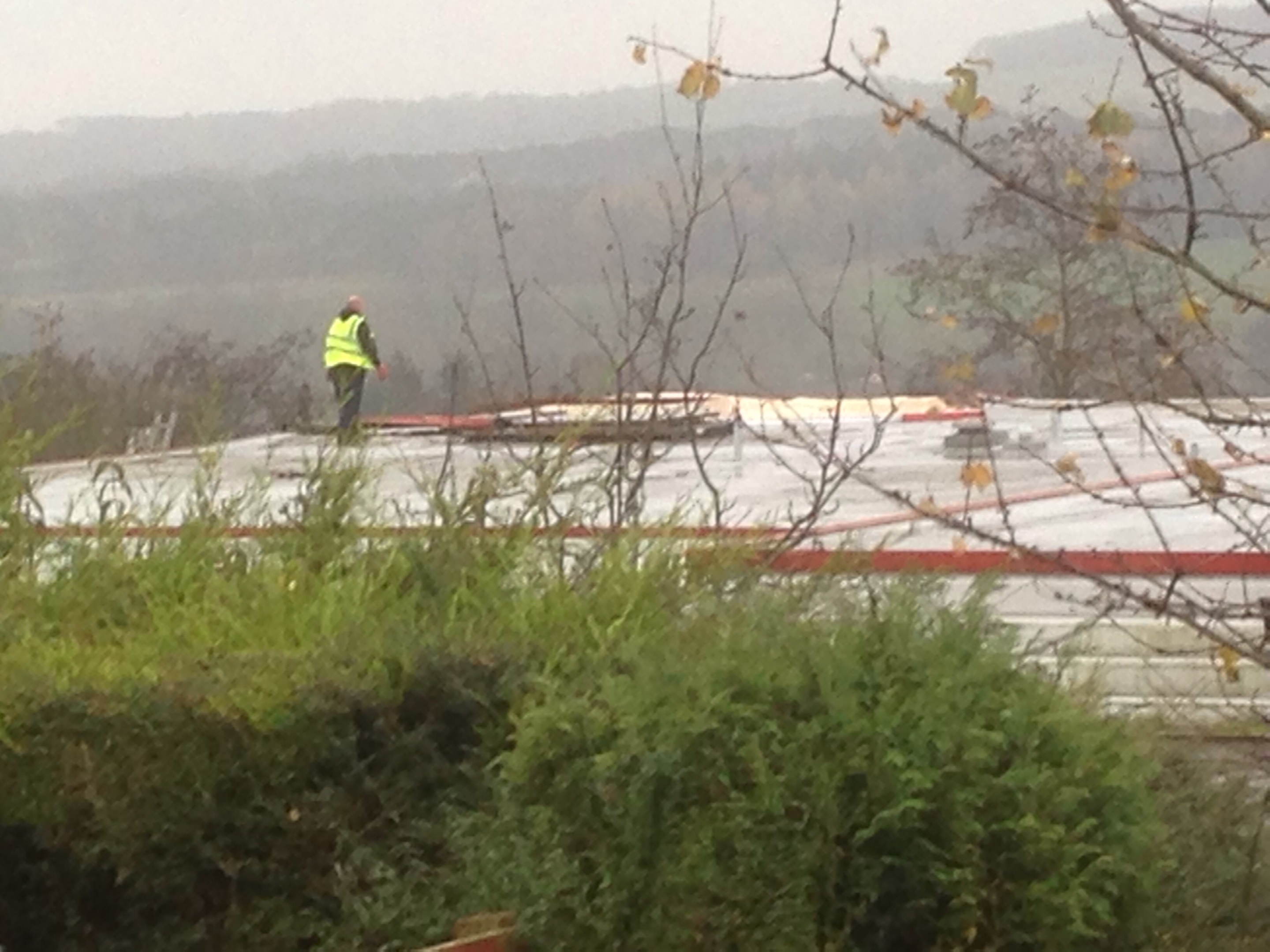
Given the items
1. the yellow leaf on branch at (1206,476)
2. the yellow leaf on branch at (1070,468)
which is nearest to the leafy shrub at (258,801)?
the yellow leaf on branch at (1070,468)

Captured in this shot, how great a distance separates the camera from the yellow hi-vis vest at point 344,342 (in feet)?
48.0

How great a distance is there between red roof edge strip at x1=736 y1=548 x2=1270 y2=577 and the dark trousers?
5.86ft

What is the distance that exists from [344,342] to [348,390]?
6887mm

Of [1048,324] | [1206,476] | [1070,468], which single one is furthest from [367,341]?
[1206,476]

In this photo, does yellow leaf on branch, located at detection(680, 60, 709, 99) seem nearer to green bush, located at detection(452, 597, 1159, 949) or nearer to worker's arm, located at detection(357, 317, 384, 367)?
green bush, located at detection(452, 597, 1159, 949)

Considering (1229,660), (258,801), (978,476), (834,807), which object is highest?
(978,476)

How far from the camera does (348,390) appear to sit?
8.08 metres

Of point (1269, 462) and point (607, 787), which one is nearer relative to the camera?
point (607, 787)

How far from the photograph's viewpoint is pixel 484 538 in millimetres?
5711

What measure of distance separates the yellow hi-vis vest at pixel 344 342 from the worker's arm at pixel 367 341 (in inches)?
0.8

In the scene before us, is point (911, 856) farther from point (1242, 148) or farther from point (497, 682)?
point (1242, 148)

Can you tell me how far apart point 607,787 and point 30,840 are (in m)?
1.78

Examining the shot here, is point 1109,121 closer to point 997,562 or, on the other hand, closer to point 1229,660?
point 1229,660

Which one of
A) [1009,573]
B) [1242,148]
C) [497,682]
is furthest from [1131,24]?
[1009,573]
